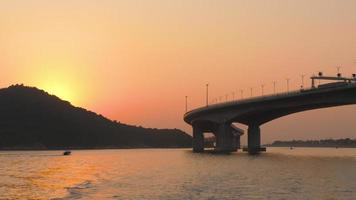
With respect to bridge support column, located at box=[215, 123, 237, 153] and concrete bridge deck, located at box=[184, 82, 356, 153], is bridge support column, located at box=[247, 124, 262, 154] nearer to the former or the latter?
concrete bridge deck, located at box=[184, 82, 356, 153]

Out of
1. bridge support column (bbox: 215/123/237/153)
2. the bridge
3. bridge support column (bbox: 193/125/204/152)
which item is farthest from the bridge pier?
bridge support column (bbox: 193/125/204/152)

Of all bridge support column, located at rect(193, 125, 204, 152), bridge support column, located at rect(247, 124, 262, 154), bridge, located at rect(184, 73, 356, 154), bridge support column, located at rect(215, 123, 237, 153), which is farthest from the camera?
bridge support column, located at rect(193, 125, 204, 152)

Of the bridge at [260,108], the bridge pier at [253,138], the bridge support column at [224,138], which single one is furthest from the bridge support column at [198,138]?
the bridge support column at [224,138]

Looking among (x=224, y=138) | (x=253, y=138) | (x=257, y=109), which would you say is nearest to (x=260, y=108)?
(x=257, y=109)

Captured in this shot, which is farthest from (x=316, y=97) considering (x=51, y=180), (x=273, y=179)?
(x=51, y=180)

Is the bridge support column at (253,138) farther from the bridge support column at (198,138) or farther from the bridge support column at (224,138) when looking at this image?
the bridge support column at (198,138)

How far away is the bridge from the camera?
116 meters

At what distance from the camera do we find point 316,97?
4791 inches

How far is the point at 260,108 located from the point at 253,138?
110 feet

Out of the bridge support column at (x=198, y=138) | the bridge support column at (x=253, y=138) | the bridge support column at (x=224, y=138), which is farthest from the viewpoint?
the bridge support column at (x=198, y=138)

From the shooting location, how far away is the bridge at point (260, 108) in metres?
116

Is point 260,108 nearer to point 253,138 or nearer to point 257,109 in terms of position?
point 257,109

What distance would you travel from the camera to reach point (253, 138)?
17262 centimetres

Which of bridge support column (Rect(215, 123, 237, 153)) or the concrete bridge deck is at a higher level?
the concrete bridge deck
